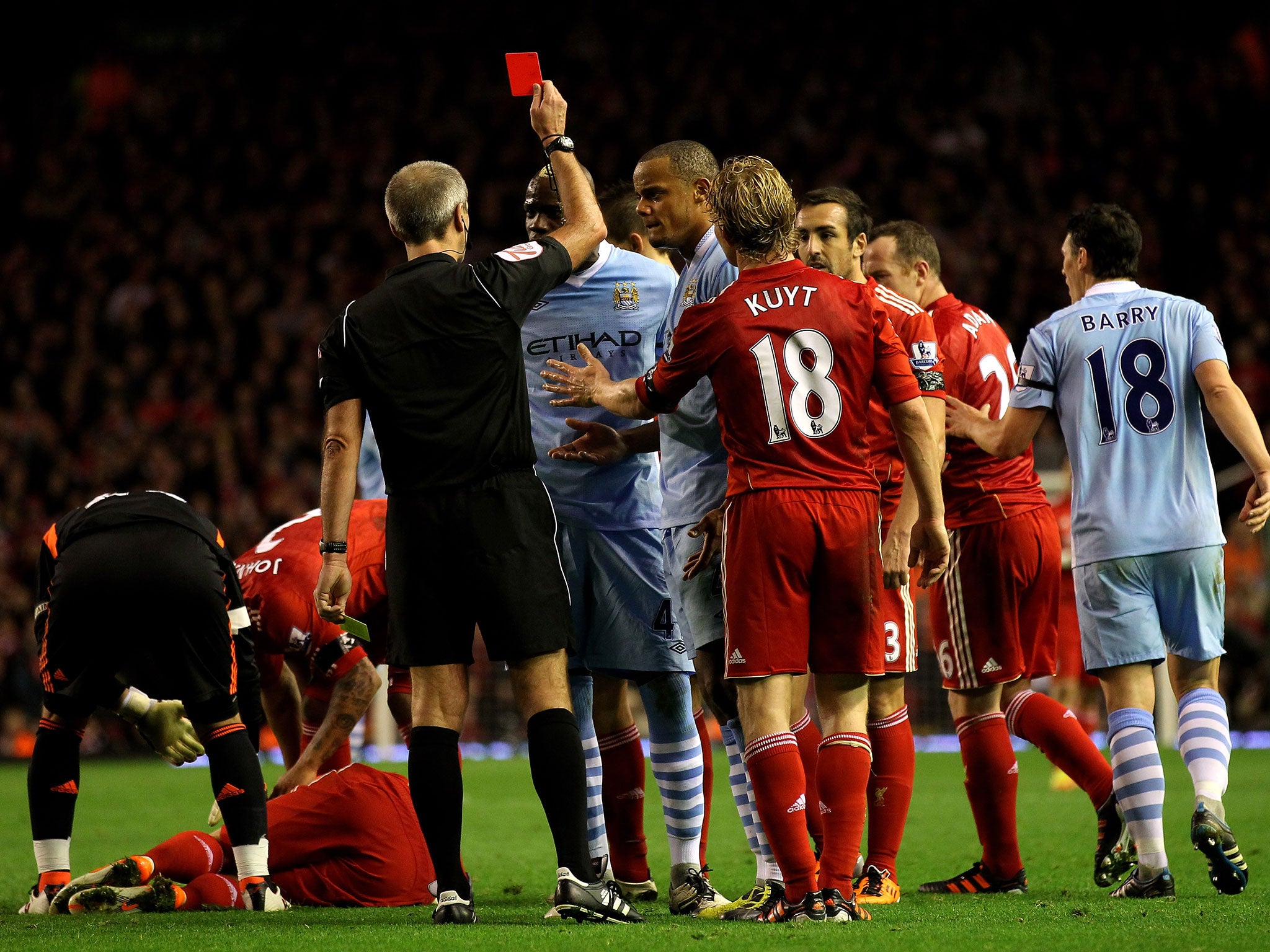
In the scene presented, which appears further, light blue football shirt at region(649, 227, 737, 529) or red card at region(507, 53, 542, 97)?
light blue football shirt at region(649, 227, 737, 529)

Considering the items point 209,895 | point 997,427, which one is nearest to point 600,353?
point 997,427

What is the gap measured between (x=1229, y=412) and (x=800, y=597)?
1.76 metres

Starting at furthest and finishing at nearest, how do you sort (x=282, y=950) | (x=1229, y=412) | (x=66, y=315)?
1. (x=66, y=315)
2. (x=1229, y=412)
3. (x=282, y=950)

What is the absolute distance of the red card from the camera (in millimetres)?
5008

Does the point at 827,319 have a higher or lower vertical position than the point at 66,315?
lower

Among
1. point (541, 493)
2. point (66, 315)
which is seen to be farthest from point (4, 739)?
point (541, 493)

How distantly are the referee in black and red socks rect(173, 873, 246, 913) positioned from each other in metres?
1.10

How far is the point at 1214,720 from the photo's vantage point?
511 cm

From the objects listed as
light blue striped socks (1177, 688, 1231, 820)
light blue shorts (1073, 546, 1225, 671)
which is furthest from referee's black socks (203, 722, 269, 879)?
light blue striped socks (1177, 688, 1231, 820)

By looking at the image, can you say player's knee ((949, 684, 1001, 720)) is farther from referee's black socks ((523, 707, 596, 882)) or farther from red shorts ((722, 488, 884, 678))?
referee's black socks ((523, 707, 596, 882))

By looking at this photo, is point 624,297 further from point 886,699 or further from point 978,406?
point 886,699

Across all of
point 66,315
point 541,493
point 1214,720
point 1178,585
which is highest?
point 66,315

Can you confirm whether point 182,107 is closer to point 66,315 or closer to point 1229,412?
point 66,315

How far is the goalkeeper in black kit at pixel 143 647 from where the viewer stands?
5.07 m
